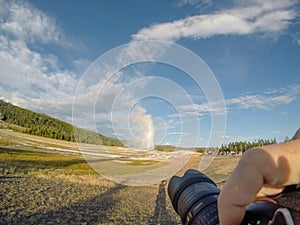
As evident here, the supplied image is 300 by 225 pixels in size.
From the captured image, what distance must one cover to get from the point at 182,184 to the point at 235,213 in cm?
80

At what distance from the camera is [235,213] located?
0.70 meters

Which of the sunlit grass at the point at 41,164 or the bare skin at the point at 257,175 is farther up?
the bare skin at the point at 257,175

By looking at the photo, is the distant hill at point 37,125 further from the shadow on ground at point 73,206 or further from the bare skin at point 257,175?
the bare skin at point 257,175

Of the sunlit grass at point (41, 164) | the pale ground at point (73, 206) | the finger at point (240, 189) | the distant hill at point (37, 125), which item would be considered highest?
the distant hill at point (37, 125)

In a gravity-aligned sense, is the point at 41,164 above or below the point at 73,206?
below

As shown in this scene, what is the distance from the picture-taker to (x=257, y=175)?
635 mm

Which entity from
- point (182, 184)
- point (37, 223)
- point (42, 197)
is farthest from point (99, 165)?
point (182, 184)

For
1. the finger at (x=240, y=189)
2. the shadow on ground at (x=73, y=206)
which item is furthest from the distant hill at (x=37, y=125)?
the finger at (x=240, y=189)

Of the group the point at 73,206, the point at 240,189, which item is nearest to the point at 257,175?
the point at 240,189

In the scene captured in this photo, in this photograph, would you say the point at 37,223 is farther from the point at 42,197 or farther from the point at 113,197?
the point at 113,197

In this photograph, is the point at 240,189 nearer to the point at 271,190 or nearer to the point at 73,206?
the point at 271,190

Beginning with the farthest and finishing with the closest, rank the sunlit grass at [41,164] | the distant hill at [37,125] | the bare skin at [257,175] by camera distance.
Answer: the distant hill at [37,125], the sunlit grass at [41,164], the bare skin at [257,175]

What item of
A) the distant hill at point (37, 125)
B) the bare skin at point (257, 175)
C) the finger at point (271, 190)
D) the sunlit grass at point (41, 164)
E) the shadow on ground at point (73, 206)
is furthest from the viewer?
the distant hill at point (37, 125)

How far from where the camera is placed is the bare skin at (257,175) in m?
0.60
